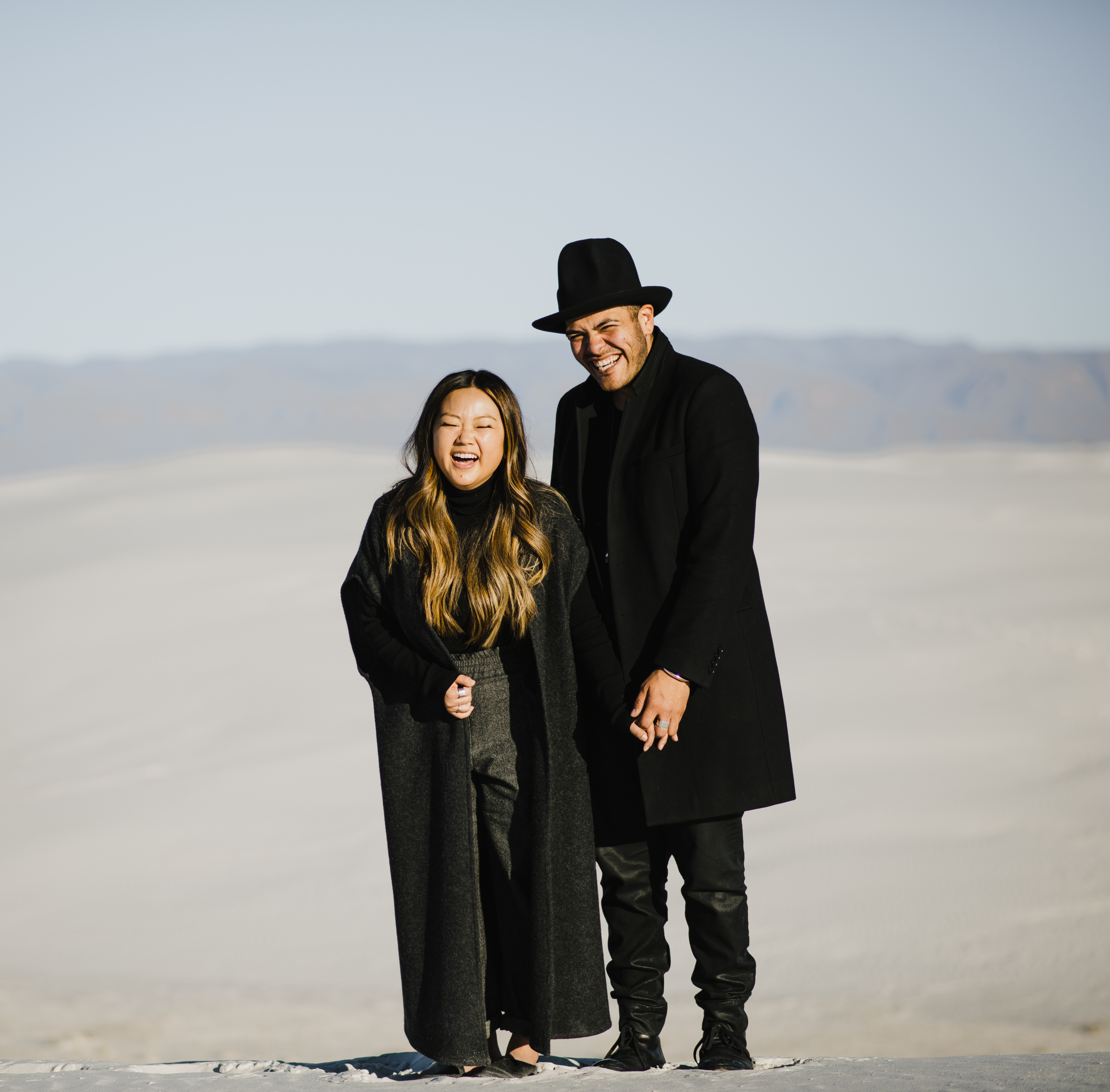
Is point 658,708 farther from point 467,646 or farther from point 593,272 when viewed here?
point 593,272

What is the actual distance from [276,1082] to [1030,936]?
343cm

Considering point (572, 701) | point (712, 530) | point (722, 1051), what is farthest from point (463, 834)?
point (712, 530)

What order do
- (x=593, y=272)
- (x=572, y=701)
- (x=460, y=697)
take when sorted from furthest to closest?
(x=593, y=272), (x=572, y=701), (x=460, y=697)

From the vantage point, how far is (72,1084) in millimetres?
2699

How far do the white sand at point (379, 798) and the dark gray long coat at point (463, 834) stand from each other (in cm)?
175

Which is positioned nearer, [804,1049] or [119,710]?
[804,1049]

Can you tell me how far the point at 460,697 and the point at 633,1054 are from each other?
0.96 meters

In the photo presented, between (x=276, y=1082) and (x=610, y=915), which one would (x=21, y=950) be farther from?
(x=610, y=915)

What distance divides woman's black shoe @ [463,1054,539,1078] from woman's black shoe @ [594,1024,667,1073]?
0.16 metres

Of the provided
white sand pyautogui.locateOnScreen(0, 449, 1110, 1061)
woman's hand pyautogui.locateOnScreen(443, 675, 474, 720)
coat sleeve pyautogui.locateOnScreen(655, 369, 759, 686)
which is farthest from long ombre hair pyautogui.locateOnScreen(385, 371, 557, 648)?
white sand pyautogui.locateOnScreen(0, 449, 1110, 1061)

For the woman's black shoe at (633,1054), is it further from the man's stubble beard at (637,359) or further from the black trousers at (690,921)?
the man's stubble beard at (637,359)

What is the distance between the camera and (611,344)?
2.96 metres

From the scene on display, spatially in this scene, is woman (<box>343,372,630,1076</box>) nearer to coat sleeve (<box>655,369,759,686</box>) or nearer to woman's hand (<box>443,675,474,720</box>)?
woman's hand (<box>443,675,474,720</box>)

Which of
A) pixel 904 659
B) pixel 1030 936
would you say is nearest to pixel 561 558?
pixel 1030 936
